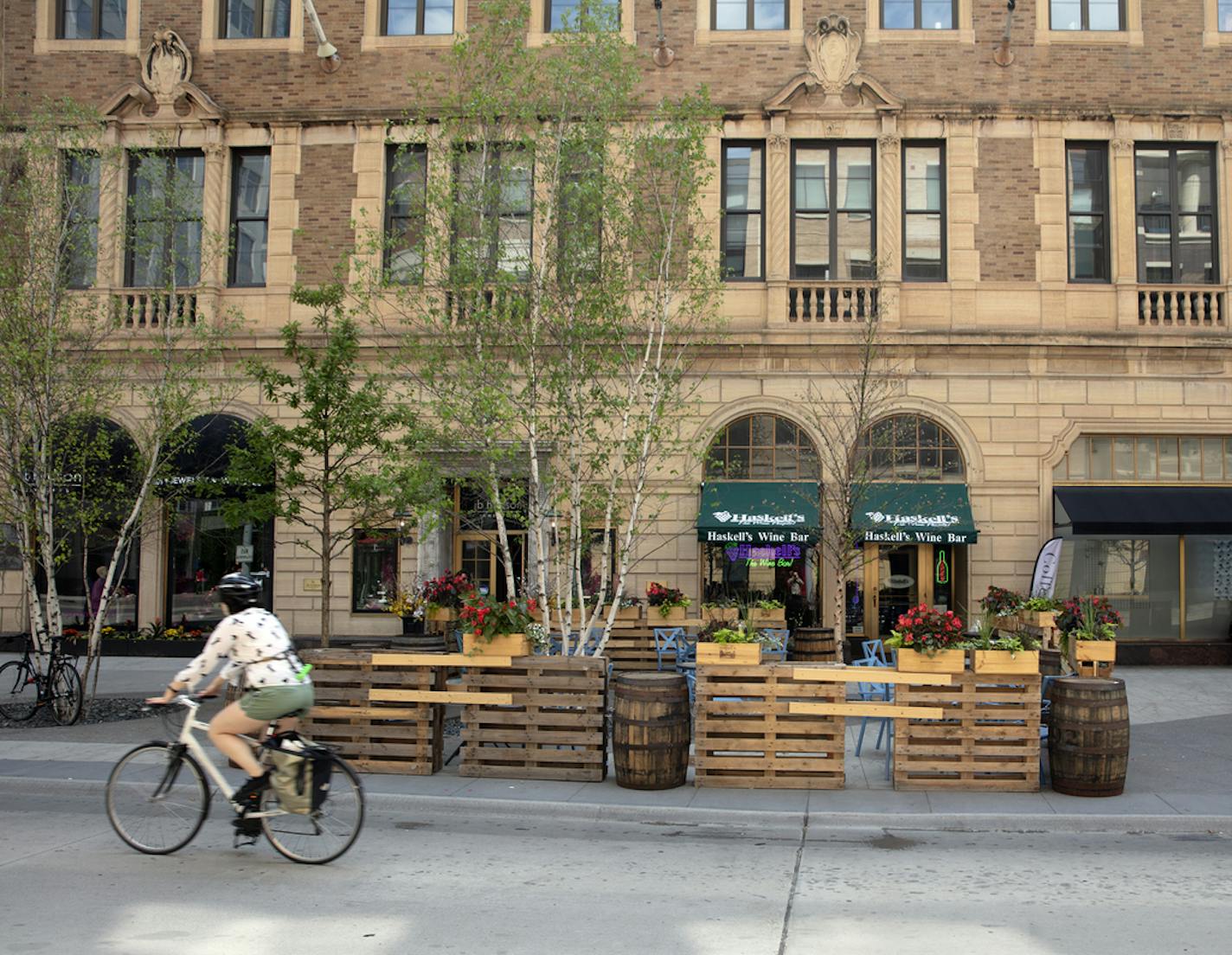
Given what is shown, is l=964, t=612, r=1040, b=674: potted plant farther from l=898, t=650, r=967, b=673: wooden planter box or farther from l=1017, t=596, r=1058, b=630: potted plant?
l=1017, t=596, r=1058, b=630: potted plant

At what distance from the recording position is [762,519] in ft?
61.9

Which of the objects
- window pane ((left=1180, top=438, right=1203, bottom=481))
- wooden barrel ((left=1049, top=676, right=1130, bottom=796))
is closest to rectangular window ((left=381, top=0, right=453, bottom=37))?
window pane ((left=1180, top=438, right=1203, bottom=481))

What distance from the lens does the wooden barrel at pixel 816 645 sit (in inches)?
646

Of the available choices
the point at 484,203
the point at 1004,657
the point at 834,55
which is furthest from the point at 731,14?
the point at 1004,657

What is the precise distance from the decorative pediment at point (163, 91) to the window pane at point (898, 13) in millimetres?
11869

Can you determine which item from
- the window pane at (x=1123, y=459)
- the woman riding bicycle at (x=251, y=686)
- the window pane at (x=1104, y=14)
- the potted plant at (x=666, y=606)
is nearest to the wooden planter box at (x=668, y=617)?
the potted plant at (x=666, y=606)

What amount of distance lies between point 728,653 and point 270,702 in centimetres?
424

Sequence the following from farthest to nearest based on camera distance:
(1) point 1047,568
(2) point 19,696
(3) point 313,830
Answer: (1) point 1047,568 → (2) point 19,696 → (3) point 313,830

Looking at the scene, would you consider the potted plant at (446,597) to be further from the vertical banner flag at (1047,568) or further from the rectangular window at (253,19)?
the rectangular window at (253,19)

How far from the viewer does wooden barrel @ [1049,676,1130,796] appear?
9.20m

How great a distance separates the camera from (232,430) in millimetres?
19844

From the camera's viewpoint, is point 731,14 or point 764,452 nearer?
point 764,452

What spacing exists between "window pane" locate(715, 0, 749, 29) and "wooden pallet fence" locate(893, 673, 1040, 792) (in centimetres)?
1459

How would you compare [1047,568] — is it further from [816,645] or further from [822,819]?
[822,819]
